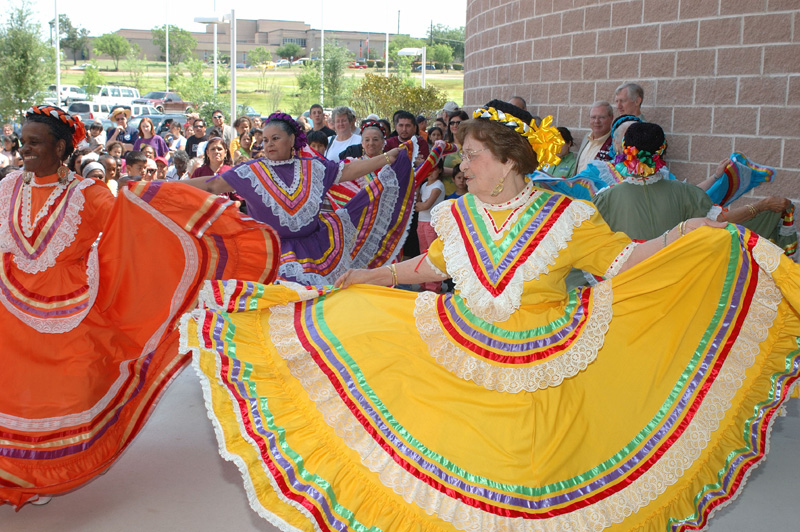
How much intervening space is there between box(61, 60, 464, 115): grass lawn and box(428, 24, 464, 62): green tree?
299 inches

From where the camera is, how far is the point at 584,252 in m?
3.08

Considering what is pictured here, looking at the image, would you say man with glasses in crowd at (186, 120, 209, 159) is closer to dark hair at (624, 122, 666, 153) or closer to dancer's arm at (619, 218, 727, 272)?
dark hair at (624, 122, 666, 153)

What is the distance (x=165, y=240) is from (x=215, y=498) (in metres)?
1.23

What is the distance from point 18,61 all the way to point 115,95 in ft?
59.4

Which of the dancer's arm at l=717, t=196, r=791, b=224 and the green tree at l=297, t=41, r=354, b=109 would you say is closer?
the dancer's arm at l=717, t=196, r=791, b=224

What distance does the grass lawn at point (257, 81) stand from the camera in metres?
45.6

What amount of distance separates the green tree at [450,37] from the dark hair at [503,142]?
72.9 m

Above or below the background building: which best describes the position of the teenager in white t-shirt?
below

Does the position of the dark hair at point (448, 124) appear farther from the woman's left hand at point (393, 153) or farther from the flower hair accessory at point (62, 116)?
the flower hair accessory at point (62, 116)

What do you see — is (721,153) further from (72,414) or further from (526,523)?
(72,414)

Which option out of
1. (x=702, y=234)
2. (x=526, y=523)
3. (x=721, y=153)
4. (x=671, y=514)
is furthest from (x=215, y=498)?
(x=721, y=153)

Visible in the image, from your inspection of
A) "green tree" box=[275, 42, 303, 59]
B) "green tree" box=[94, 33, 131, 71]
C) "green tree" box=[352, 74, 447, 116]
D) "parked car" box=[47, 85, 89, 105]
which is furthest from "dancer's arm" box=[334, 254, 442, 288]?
"green tree" box=[275, 42, 303, 59]

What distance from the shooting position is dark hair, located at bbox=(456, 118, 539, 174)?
10.5ft

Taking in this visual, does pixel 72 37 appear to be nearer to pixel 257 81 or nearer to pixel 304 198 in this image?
pixel 257 81
